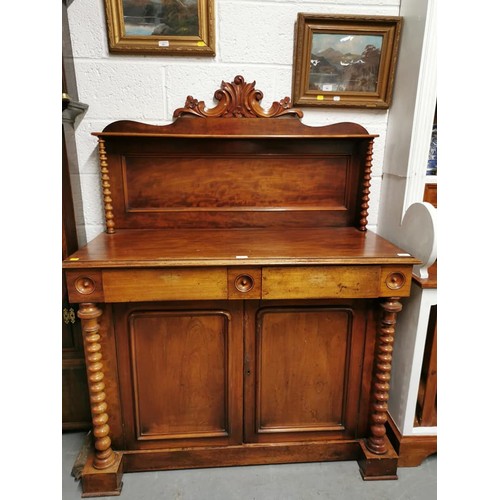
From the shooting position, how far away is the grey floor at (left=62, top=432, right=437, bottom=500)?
1.51m

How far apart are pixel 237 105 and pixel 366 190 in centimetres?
69

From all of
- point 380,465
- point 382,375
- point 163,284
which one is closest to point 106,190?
point 163,284

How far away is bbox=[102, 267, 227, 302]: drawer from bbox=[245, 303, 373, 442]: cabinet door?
0.22m

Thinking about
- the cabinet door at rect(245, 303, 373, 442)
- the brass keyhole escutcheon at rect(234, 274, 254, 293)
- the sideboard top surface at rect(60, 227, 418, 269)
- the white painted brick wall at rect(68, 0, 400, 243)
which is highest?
the white painted brick wall at rect(68, 0, 400, 243)

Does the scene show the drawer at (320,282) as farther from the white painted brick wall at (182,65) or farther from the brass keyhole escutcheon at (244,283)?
the white painted brick wall at (182,65)

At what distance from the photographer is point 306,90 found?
167 cm

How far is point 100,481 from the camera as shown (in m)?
1.51

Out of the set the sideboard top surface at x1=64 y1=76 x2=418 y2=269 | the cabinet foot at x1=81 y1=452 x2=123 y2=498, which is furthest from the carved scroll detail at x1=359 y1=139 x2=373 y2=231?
the cabinet foot at x1=81 y1=452 x2=123 y2=498

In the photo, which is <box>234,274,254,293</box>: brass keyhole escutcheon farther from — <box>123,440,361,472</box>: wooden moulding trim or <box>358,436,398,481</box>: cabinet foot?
<box>358,436,398,481</box>: cabinet foot

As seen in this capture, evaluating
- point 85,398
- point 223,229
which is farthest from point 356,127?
point 85,398

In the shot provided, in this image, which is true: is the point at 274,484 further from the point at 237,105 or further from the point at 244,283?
the point at 237,105

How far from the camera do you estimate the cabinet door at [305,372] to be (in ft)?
4.91

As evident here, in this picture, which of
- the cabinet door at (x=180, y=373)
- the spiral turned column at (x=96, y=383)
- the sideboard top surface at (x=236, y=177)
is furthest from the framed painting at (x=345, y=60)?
the spiral turned column at (x=96, y=383)

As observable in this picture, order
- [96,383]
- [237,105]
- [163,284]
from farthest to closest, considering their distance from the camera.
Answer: [237,105] < [96,383] < [163,284]
